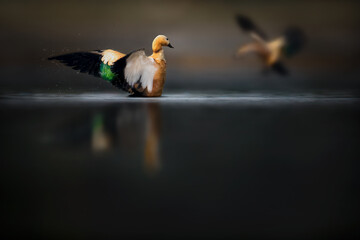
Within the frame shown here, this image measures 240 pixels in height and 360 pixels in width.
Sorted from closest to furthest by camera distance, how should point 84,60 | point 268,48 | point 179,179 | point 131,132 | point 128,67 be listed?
point 179,179, point 131,132, point 128,67, point 84,60, point 268,48

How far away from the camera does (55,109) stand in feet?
6.98

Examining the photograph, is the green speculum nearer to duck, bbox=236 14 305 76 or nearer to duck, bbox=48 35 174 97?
duck, bbox=48 35 174 97

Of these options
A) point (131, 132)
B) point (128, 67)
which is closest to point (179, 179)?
point (131, 132)

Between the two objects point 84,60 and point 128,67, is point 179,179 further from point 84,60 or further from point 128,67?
point 84,60

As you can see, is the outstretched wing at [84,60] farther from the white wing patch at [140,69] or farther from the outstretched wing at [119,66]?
the white wing patch at [140,69]

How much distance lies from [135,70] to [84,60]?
38 centimetres

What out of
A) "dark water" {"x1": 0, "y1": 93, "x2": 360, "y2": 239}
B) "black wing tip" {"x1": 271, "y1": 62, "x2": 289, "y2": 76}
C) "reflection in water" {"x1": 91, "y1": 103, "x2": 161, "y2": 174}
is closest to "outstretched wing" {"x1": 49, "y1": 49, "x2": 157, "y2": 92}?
"reflection in water" {"x1": 91, "y1": 103, "x2": 161, "y2": 174}

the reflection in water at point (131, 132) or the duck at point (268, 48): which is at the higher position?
the duck at point (268, 48)

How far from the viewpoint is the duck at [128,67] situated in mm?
2709

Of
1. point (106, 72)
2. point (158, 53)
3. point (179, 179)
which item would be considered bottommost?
point (179, 179)

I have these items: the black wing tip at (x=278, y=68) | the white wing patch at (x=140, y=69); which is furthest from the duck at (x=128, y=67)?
the black wing tip at (x=278, y=68)

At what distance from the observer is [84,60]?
285 centimetres

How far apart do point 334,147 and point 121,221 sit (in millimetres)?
759

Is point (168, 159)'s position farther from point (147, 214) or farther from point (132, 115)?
point (132, 115)
